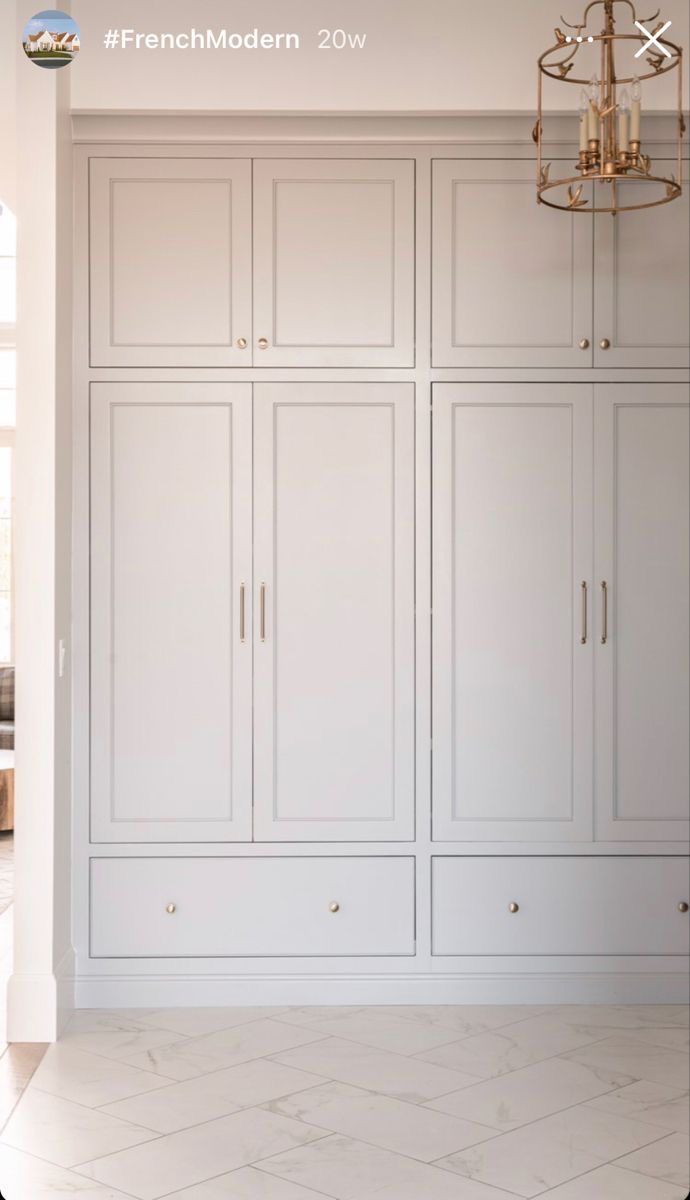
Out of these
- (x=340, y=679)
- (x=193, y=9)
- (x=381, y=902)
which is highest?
(x=193, y=9)

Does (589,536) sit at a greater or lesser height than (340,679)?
greater

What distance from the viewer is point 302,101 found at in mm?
3461

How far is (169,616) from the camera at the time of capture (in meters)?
3.60

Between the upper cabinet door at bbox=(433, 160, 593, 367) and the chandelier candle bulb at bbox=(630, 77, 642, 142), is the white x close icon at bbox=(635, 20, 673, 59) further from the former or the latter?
the upper cabinet door at bbox=(433, 160, 593, 367)

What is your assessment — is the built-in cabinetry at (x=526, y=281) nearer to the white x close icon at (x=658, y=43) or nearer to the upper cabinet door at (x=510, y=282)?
the upper cabinet door at (x=510, y=282)

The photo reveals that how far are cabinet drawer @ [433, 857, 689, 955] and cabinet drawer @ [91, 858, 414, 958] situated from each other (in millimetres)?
132

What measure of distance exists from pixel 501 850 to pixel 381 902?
390 millimetres

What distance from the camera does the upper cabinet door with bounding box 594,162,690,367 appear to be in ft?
11.9

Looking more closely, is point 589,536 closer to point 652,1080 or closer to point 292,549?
point 292,549

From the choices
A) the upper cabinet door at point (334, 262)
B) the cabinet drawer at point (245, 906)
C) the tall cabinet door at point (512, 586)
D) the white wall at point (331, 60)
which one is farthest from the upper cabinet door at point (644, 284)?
the cabinet drawer at point (245, 906)

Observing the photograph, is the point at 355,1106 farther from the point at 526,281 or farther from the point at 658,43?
the point at 658,43

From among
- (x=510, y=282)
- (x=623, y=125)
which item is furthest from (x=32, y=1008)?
(x=623, y=125)

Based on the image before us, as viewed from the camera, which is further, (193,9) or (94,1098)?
(193,9)

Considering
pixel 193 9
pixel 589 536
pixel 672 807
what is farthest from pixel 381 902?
pixel 193 9
